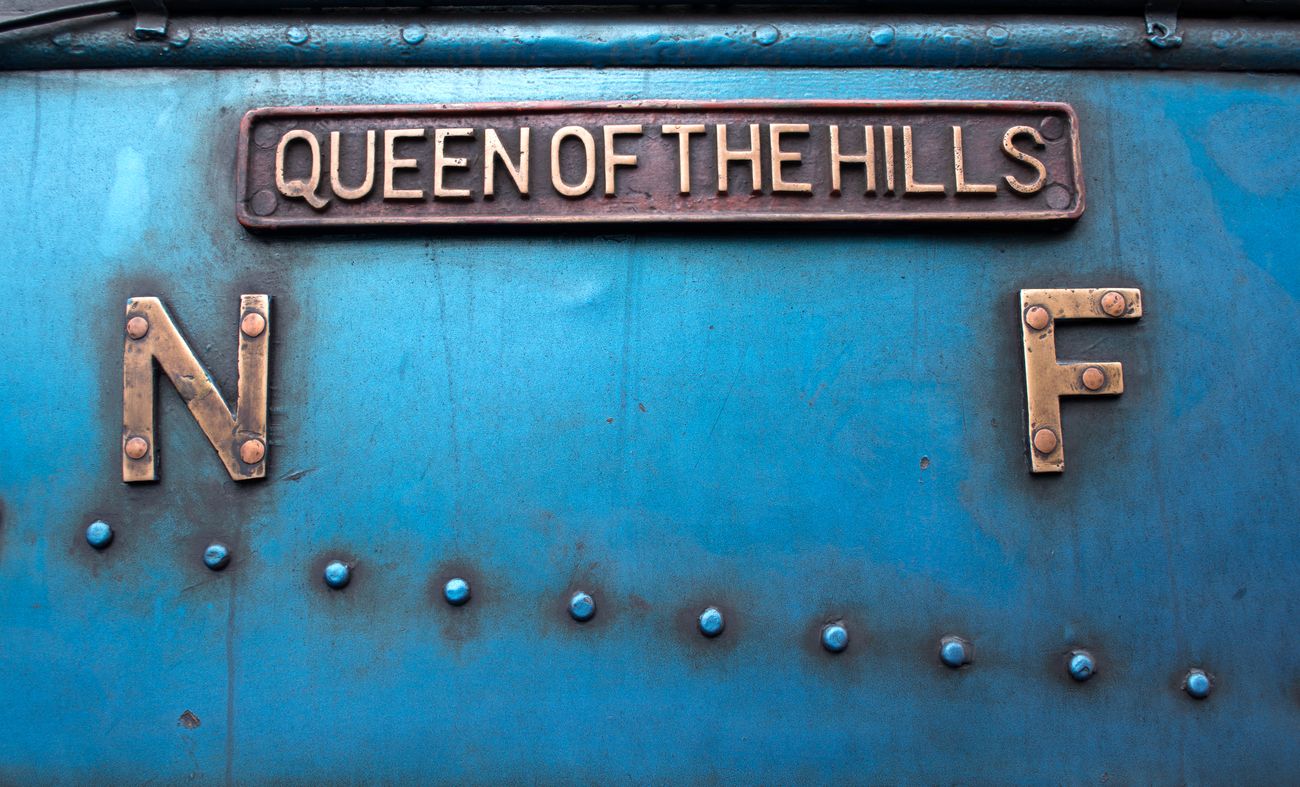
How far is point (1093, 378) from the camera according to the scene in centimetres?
93

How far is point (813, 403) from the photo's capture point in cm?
93

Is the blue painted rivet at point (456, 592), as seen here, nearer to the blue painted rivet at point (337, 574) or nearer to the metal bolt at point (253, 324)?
the blue painted rivet at point (337, 574)

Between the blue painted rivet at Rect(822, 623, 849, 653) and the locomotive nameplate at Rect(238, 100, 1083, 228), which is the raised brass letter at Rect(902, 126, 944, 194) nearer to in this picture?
the locomotive nameplate at Rect(238, 100, 1083, 228)

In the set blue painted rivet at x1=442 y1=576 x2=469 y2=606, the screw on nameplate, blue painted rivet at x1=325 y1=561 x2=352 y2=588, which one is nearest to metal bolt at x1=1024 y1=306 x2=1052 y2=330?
the screw on nameplate

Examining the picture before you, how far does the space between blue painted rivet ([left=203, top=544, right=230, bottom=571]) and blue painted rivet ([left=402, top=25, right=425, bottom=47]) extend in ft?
2.15

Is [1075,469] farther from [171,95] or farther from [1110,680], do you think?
[171,95]

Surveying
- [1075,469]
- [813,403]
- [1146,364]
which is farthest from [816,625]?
[1146,364]

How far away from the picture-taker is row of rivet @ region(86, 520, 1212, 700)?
0.89 m

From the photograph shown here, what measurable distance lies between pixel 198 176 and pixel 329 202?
0.18 m

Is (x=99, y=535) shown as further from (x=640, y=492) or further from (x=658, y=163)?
(x=658, y=163)

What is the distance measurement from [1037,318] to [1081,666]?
40 cm

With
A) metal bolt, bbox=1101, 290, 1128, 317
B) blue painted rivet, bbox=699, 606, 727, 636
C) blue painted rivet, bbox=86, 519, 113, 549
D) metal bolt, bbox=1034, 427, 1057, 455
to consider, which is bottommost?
blue painted rivet, bbox=699, 606, 727, 636

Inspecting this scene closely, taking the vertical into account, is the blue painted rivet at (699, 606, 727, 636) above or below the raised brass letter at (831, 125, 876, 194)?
below

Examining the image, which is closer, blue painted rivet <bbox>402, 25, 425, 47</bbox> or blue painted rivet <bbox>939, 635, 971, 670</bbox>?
blue painted rivet <bbox>939, 635, 971, 670</bbox>
